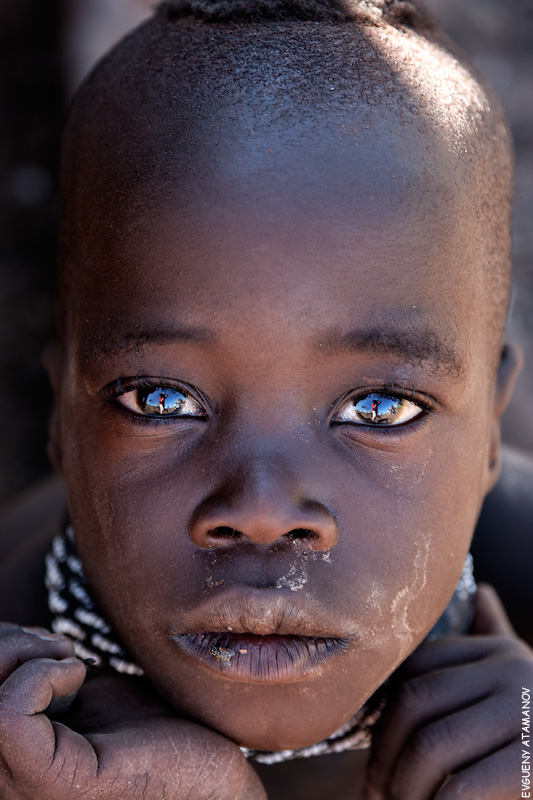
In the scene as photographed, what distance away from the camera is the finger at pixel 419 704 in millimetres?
1597

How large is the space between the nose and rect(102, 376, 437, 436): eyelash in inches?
6.0

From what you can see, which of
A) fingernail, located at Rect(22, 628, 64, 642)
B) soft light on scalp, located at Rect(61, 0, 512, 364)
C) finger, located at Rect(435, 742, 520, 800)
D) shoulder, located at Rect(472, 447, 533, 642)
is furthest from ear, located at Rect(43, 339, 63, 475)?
shoulder, located at Rect(472, 447, 533, 642)

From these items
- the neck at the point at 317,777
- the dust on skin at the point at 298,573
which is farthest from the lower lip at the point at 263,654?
the neck at the point at 317,777

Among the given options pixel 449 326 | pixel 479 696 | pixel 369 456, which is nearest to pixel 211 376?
pixel 369 456

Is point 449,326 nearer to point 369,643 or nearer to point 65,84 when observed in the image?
point 369,643

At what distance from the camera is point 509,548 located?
230 centimetres

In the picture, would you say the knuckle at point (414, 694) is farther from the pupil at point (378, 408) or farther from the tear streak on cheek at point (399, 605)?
the pupil at point (378, 408)

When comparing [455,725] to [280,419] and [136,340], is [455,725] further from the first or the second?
[136,340]

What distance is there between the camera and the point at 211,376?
136 cm

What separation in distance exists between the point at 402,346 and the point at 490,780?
0.73 m

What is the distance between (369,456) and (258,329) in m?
0.27

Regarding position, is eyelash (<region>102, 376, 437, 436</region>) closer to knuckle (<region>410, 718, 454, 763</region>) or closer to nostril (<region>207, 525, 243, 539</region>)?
nostril (<region>207, 525, 243, 539</region>)

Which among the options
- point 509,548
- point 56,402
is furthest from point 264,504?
point 509,548

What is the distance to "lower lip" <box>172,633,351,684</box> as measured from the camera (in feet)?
4.37
